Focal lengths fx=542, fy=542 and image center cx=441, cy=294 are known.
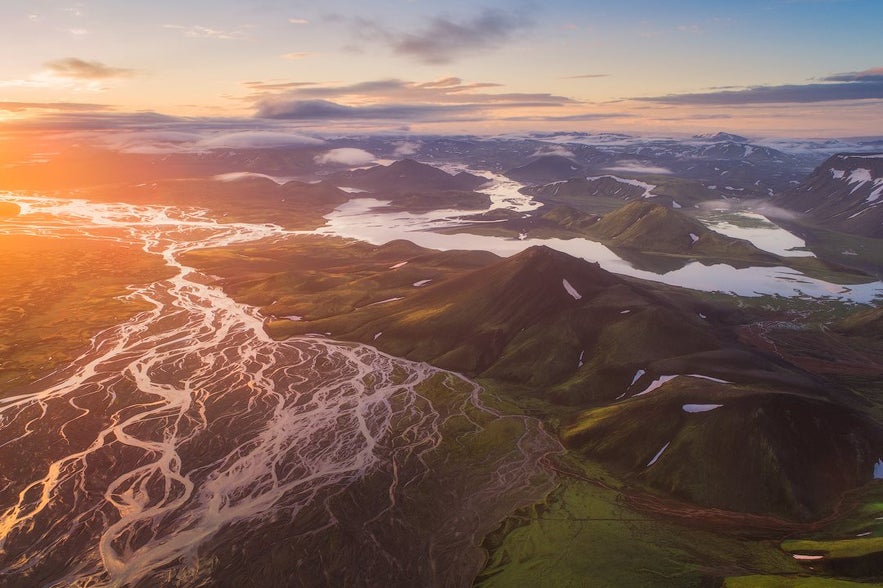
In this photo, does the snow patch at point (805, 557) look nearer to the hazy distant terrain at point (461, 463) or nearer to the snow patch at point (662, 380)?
the hazy distant terrain at point (461, 463)

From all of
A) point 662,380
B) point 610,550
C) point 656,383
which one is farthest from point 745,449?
point 610,550

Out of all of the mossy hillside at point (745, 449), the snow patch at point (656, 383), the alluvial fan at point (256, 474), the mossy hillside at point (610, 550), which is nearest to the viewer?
the mossy hillside at point (610, 550)

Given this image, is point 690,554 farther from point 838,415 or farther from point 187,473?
point 187,473

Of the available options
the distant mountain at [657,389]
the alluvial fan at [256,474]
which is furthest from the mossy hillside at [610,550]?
the distant mountain at [657,389]

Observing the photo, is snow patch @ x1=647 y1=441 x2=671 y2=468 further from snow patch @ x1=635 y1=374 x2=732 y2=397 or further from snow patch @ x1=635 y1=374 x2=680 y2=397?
snow patch @ x1=635 y1=374 x2=680 y2=397

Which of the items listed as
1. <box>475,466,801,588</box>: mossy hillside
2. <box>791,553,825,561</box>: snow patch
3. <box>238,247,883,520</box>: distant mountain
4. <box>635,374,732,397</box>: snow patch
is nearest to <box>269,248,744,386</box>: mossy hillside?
<box>238,247,883,520</box>: distant mountain

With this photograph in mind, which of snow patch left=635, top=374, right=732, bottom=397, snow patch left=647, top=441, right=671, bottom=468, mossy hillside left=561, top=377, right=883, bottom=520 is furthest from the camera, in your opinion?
snow patch left=635, top=374, right=732, bottom=397

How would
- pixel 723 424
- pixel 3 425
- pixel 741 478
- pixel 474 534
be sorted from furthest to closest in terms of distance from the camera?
pixel 3 425 → pixel 723 424 → pixel 741 478 → pixel 474 534

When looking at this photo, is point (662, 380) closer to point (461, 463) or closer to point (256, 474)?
point (461, 463)

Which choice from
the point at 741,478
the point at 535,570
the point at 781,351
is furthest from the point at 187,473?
the point at 781,351
